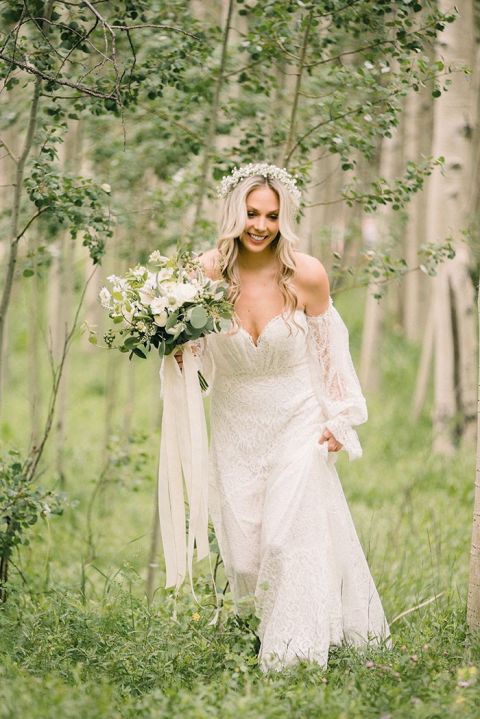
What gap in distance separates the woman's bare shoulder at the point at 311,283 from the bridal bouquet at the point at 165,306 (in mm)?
453

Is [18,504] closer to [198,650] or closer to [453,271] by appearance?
[198,650]

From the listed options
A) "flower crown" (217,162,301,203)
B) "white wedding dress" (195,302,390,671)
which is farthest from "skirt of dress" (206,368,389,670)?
"flower crown" (217,162,301,203)

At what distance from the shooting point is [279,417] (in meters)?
→ 4.54

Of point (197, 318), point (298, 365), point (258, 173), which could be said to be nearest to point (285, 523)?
point (298, 365)

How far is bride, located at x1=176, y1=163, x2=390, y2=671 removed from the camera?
4395mm

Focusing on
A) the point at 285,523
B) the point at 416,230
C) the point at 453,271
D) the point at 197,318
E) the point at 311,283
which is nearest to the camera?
the point at 197,318

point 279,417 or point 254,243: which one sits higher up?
point 254,243

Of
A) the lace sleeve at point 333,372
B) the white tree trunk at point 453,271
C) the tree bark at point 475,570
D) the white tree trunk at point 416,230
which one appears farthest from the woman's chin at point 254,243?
the white tree trunk at point 416,230

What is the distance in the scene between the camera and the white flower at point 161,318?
416 centimetres

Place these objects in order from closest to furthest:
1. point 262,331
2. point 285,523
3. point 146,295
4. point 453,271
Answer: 1. point 146,295
2. point 285,523
3. point 262,331
4. point 453,271

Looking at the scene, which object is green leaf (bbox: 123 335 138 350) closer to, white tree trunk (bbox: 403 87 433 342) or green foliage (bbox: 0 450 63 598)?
green foliage (bbox: 0 450 63 598)

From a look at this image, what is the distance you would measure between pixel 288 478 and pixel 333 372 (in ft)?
1.90

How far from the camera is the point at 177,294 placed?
13.6 feet

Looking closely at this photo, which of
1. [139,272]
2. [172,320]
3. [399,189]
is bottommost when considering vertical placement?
[172,320]
